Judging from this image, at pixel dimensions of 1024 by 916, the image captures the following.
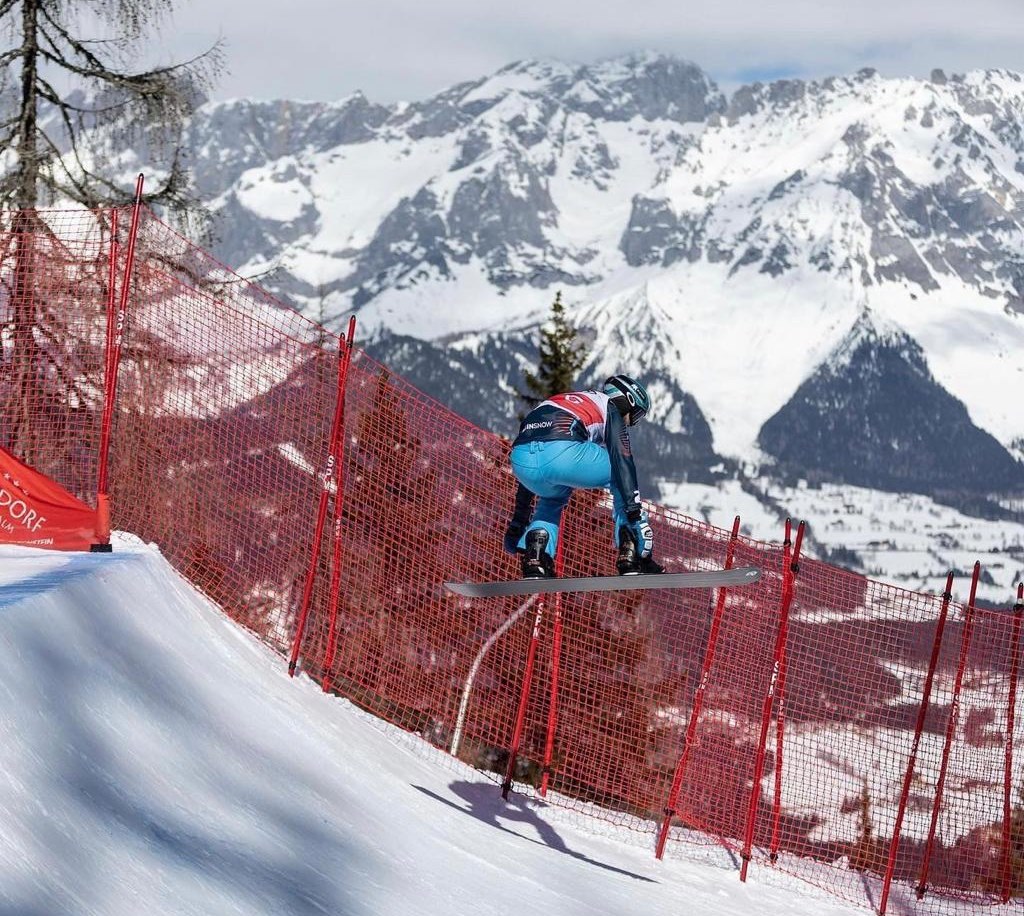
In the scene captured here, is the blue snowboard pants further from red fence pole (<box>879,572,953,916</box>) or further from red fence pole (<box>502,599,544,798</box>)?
red fence pole (<box>879,572,953,916</box>)

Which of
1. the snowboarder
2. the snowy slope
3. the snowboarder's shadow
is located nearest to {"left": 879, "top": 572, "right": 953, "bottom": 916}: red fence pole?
the snowy slope

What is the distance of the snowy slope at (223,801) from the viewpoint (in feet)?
19.1

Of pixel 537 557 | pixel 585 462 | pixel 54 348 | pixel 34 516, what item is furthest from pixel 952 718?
pixel 54 348

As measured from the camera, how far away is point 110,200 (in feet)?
49.4

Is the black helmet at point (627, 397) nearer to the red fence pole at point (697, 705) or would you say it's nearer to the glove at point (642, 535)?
the glove at point (642, 535)

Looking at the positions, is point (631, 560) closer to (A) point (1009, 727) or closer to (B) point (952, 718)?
(B) point (952, 718)

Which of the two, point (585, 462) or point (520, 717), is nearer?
point (585, 462)

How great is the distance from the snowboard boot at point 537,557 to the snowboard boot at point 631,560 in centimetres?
49

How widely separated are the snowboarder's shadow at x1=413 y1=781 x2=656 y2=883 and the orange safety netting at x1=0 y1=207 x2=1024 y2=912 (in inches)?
15.2

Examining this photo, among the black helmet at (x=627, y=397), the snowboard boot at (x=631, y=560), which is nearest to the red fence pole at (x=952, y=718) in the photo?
the snowboard boot at (x=631, y=560)

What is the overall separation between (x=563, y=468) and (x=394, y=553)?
502 cm

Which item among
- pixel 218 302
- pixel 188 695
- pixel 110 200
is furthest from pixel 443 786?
pixel 110 200

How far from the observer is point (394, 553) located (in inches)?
536

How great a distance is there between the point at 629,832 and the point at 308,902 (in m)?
5.19
